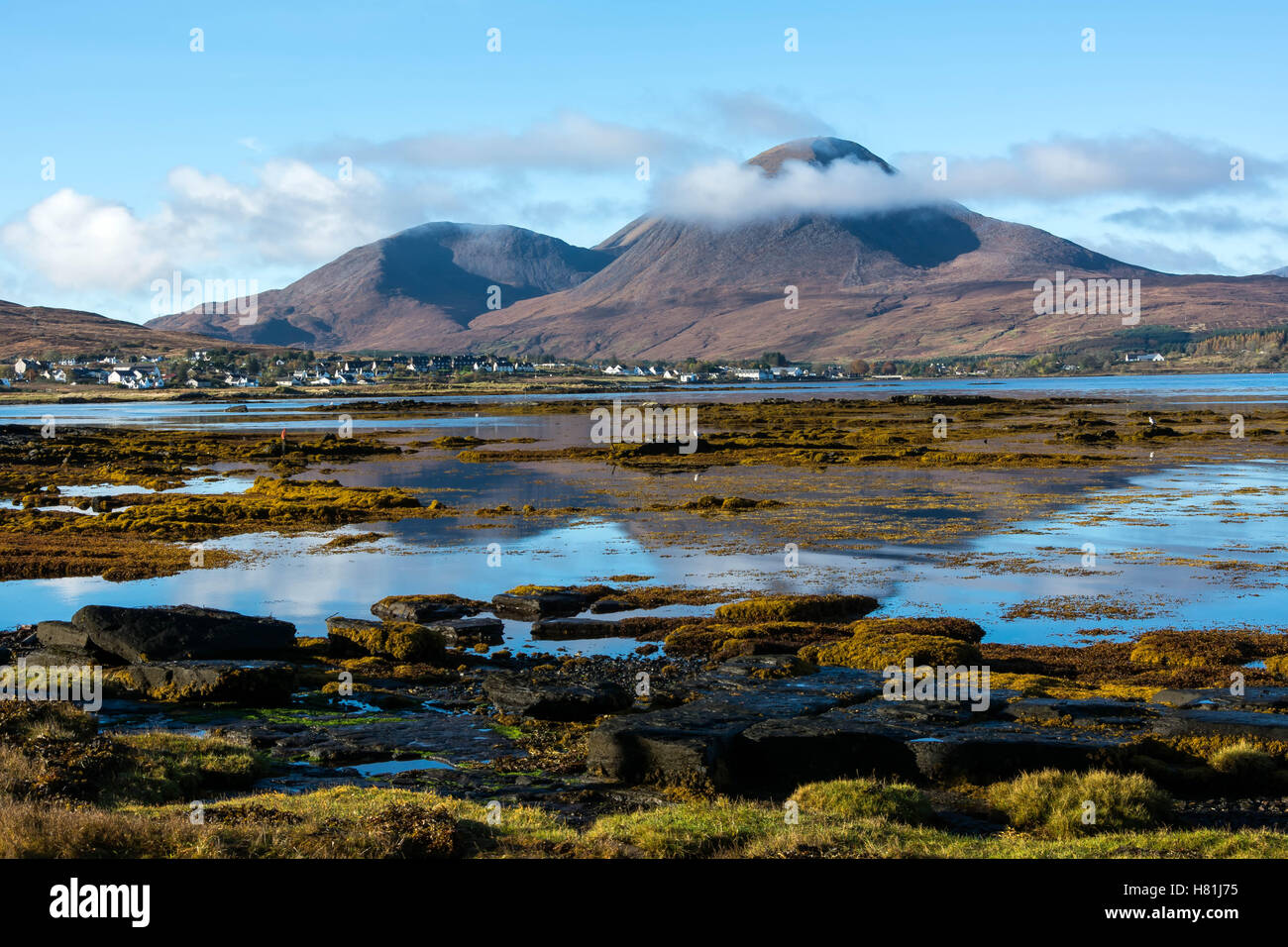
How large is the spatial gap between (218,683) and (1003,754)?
1244cm

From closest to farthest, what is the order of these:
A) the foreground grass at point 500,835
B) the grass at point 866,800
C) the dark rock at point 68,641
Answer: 1. the foreground grass at point 500,835
2. the grass at point 866,800
3. the dark rock at point 68,641

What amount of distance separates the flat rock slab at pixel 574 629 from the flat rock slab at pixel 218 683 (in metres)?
6.11

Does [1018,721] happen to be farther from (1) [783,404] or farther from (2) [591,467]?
(1) [783,404]

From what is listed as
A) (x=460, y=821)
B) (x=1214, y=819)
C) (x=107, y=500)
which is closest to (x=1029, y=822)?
(x=1214, y=819)

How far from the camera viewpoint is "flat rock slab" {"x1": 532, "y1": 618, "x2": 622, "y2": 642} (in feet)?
78.2

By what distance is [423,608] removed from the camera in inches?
1005

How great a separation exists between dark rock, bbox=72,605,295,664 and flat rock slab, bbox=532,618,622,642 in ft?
17.1

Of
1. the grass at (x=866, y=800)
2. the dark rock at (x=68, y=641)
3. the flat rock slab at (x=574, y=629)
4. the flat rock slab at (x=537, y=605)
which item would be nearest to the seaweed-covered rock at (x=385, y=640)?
the flat rock slab at (x=574, y=629)

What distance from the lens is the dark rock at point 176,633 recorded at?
67.2 ft

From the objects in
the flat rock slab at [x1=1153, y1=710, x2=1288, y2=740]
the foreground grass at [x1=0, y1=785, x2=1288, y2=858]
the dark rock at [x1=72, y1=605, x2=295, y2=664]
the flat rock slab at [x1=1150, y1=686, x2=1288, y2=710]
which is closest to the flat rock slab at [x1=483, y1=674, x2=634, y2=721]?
the foreground grass at [x1=0, y1=785, x2=1288, y2=858]

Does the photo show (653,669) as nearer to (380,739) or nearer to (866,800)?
(380,739)

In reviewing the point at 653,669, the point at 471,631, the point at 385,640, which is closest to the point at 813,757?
the point at 653,669

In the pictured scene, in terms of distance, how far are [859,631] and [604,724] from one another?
8366 mm

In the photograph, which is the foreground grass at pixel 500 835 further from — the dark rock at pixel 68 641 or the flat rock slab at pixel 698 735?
the dark rock at pixel 68 641
